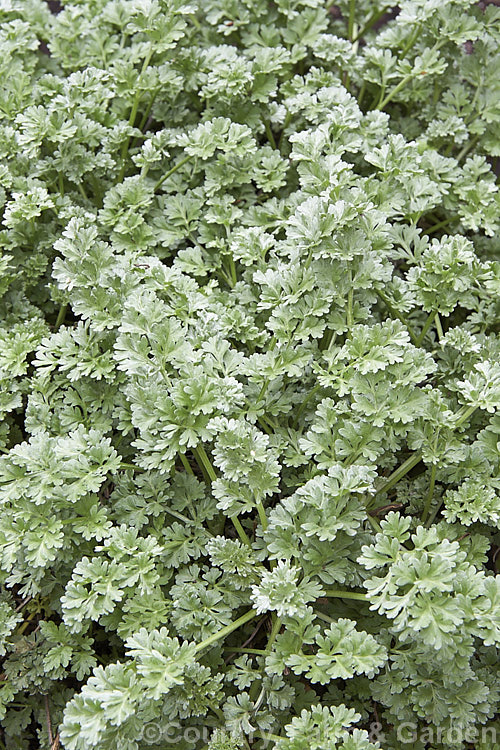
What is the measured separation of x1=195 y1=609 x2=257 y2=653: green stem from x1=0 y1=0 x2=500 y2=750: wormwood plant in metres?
0.01

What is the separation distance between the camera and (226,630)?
6.93 feet

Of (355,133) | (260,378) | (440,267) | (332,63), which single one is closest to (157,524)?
(260,378)


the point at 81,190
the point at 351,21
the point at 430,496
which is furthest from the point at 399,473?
the point at 351,21

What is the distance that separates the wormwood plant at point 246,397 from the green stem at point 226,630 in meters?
0.01

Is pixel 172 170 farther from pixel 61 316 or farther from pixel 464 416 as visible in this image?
pixel 464 416

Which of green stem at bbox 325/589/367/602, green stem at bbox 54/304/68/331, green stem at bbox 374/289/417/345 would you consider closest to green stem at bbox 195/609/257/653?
green stem at bbox 325/589/367/602

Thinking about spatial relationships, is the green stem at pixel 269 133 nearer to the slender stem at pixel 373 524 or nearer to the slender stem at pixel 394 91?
the slender stem at pixel 394 91

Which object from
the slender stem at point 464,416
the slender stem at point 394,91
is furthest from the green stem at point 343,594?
the slender stem at point 394,91

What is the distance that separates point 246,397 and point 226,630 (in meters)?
0.72

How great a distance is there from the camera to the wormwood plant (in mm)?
2043

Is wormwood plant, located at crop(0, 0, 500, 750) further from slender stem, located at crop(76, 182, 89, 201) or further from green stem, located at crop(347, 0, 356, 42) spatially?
green stem, located at crop(347, 0, 356, 42)

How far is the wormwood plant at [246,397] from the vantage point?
6.70ft

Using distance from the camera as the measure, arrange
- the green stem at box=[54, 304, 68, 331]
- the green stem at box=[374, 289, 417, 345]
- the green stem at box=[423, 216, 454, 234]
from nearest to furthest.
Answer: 1. the green stem at box=[374, 289, 417, 345]
2. the green stem at box=[54, 304, 68, 331]
3. the green stem at box=[423, 216, 454, 234]

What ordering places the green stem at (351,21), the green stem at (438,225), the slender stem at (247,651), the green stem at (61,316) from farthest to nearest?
the green stem at (351,21), the green stem at (438,225), the green stem at (61,316), the slender stem at (247,651)
